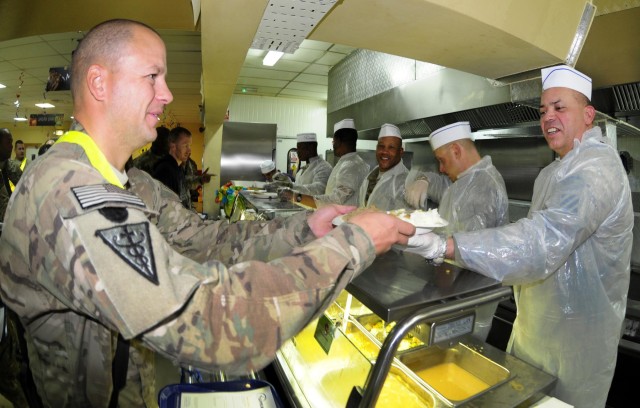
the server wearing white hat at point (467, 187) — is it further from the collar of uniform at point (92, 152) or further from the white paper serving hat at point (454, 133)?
the collar of uniform at point (92, 152)

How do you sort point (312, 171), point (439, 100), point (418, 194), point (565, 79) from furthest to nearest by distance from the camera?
point (312, 171) < point (439, 100) < point (418, 194) < point (565, 79)

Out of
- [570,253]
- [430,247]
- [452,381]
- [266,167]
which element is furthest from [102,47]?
[266,167]

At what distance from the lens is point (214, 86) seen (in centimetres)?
354

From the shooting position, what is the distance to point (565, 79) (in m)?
1.92

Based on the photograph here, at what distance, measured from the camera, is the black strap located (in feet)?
3.45

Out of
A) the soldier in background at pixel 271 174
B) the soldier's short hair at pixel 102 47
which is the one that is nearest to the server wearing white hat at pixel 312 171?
the soldier in background at pixel 271 174

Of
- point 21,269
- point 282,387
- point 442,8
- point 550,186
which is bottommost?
point 282,387

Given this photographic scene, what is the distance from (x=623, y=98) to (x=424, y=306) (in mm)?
2817

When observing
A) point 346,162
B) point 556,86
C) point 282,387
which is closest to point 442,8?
point 556,86

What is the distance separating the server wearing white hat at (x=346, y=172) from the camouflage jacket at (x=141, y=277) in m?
3.76

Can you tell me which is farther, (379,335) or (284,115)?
(284,115)

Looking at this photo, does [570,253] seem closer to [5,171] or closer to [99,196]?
[99,196]

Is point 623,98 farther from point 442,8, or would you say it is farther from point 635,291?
point 442,8

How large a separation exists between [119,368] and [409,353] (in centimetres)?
105
